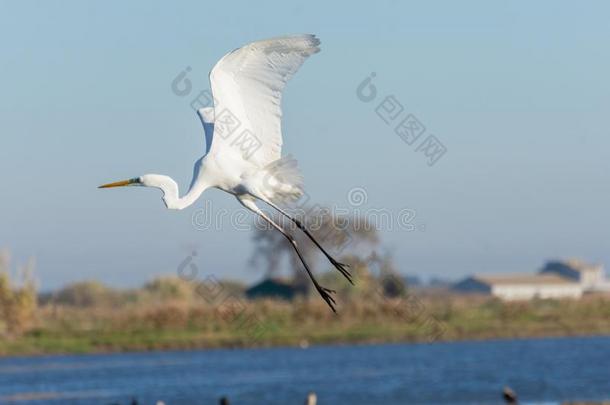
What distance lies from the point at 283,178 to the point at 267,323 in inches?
1286

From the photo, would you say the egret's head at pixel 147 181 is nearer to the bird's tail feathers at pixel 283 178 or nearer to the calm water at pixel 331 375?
the bird's tail feathers at pixel 283 178

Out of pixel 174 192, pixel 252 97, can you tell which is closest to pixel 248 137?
pixel 252 97

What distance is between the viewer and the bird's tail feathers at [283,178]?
1085 cm

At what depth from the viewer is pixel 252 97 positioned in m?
10.6

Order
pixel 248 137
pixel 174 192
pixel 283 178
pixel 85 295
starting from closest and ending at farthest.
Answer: pixel 174 192 < pixel 248 137 < pixel 283 178 < pixel 85 295

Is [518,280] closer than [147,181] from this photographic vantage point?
No

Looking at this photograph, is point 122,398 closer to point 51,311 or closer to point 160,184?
point 51,311

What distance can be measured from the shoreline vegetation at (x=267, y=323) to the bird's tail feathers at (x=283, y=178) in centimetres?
2819

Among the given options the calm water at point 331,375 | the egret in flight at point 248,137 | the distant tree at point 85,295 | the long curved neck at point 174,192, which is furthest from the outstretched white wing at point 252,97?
the distant tree at point 85,295

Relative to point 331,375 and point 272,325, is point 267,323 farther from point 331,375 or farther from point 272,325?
point 331,375

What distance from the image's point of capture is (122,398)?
99.1 ft

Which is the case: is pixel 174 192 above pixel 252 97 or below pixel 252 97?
below

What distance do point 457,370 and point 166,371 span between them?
27.3 ft

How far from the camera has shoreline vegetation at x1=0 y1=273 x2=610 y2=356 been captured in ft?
134
